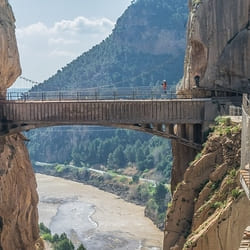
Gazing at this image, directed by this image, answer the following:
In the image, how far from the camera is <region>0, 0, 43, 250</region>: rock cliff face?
1394 inches

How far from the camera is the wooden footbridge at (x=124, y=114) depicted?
102ft

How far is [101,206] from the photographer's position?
94.1 metres

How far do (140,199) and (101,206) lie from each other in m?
9.06

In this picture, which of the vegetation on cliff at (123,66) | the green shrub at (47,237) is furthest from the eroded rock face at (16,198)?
the vegetation on cliff at (123,66)

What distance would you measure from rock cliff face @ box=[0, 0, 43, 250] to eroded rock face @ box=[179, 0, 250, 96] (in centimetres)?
1221

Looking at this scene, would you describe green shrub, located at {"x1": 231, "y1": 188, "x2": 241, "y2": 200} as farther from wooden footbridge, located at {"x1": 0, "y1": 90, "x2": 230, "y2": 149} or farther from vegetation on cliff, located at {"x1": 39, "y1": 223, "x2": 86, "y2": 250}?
vegetation on cliff, located at {"x1": 39, "y1": 223, "x2": 86, "y2": 250}

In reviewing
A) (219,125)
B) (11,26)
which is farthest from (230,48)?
(11,26)

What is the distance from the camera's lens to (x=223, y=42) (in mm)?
31359

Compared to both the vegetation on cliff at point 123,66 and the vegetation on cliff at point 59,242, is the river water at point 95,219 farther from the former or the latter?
the vegetation on cliff at point 123,66

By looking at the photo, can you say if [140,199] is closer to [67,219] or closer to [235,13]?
[67,219]

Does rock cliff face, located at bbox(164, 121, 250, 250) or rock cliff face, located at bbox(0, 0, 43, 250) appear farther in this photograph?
rock cliff face, located at bbox(0, 0, 43, 250)

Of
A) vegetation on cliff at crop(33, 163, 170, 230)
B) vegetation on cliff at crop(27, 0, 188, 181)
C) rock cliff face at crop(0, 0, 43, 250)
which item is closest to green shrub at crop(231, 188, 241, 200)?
rock cliff face at crop(0, 0, 43, 250)

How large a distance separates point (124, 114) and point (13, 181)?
31.0 ft

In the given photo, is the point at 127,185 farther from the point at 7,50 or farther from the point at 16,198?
the point at 7,50
